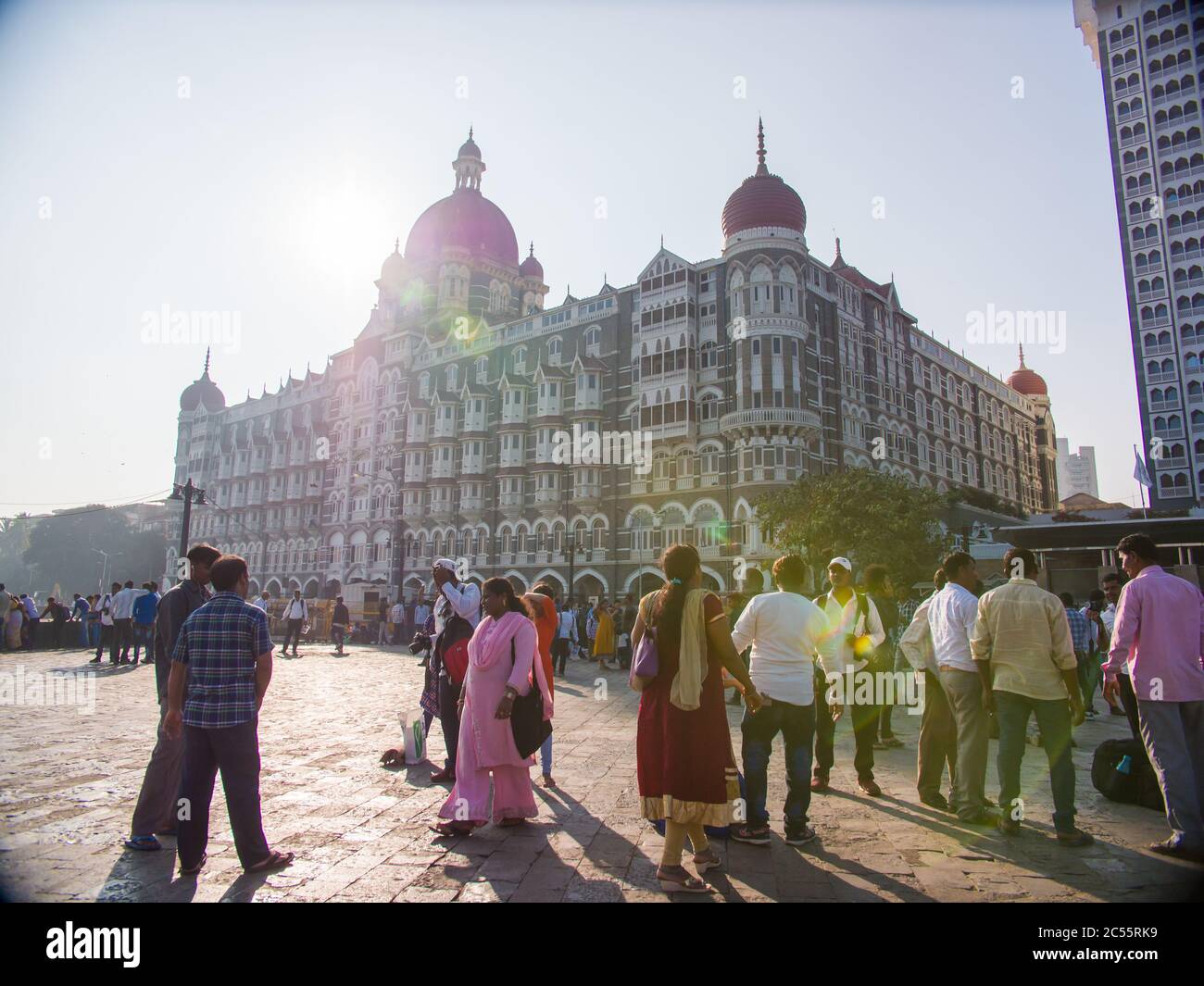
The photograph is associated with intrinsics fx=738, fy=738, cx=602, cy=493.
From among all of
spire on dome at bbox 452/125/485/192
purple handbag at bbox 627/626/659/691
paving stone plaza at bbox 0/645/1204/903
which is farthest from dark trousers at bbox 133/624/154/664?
spire on dome at bbox 452/125/485/192

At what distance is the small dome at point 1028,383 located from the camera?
6294cm

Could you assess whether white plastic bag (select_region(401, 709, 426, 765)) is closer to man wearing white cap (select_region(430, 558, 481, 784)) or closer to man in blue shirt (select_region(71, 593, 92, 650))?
man wearing white cap (select_region(430, 558, 481, 784))

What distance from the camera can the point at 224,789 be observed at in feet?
14.7

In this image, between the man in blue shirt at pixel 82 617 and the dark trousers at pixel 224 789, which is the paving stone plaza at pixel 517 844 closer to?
the dark trousers at pixel 224 789

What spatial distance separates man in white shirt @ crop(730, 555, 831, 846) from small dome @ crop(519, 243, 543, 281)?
5387 centimetres

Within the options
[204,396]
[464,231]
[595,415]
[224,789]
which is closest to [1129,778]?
[224,789]

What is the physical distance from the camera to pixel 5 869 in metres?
4.36

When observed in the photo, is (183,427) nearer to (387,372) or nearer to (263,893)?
(387,372)

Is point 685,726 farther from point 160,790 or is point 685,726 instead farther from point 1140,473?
point 1140,473

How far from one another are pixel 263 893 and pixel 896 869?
3737 millimetres

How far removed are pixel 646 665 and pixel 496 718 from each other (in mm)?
1494

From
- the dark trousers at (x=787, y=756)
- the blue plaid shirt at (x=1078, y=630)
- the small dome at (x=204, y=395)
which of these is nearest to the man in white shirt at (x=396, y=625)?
the blue plaid shirt at (x=1078, y=630)

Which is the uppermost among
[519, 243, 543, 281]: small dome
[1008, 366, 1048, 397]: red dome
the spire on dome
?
the spire on dome

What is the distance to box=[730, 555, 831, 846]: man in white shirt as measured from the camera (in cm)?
Result: 516
